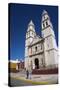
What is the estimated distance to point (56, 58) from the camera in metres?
2.43

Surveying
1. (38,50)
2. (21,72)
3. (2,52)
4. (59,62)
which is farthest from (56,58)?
(2,52)

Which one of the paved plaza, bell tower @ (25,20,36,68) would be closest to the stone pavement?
the paved plaza

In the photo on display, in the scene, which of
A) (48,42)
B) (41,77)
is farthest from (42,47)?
(41,77)

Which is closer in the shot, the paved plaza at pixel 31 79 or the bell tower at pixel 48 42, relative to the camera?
the paved plaza at pixel 31 79

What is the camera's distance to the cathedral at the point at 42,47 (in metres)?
2.37

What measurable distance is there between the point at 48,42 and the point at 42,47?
84 mm

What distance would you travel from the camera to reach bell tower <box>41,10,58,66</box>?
241cm

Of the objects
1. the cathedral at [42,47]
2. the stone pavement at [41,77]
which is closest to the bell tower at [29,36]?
the cathedral at [42,47]

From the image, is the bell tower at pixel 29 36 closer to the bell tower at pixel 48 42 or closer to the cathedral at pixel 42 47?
the cathedral at pixel 42 47

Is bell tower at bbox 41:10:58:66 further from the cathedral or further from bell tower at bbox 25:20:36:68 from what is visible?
bell tower at bbox 25:20:36:68

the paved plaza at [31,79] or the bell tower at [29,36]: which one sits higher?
the bell tower at [29,36]

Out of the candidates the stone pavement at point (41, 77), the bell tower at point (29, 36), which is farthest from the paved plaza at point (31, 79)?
the bell tower at point (29, 36)

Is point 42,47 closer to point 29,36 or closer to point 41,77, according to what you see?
point 29,36

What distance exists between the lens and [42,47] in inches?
94.8
